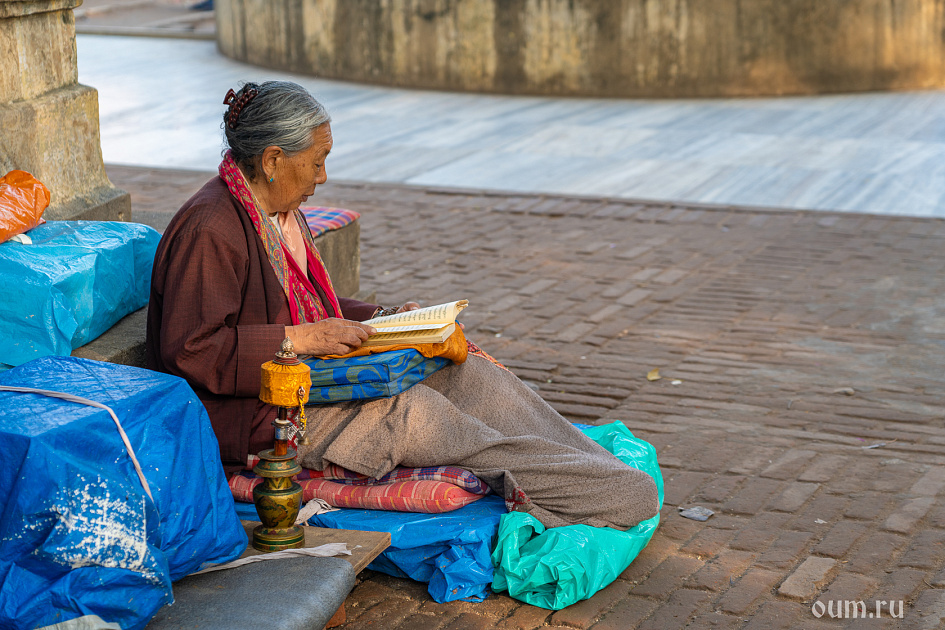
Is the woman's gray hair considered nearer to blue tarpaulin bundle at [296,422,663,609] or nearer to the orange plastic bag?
the orange plastic bag

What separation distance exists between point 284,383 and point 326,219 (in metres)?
2.42

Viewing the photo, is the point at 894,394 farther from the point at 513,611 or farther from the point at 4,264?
the point at 4,264

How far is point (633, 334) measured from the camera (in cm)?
564

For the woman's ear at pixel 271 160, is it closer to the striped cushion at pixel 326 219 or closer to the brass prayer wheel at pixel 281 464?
the brass prayer wheel at pixel 281 464

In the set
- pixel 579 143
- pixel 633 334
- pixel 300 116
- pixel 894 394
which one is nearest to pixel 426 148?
pixel 579 143

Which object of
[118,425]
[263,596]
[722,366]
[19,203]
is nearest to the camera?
[118,425]

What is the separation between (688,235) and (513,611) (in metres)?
4.72

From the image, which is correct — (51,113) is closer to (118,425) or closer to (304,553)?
(118,425)

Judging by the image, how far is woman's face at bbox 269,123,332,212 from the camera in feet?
11.0

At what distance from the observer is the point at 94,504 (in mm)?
2432

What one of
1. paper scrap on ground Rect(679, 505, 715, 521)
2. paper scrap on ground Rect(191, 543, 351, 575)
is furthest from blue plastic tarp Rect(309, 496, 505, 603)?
paper scrap on ground Rect(679, 505, 715, 521)

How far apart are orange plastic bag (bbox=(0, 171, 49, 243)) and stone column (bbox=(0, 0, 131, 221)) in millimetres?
481

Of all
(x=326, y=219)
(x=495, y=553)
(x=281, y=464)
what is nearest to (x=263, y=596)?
(x=281, y=464)

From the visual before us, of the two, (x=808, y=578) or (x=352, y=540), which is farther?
(x=808, y=578)
